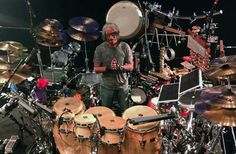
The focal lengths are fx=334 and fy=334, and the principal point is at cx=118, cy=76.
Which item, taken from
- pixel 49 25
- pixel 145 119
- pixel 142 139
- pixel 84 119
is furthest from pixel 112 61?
pixel 49 25

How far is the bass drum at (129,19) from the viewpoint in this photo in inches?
306

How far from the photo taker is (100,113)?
5.79 metres

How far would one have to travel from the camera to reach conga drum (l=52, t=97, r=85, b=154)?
5.69 metres

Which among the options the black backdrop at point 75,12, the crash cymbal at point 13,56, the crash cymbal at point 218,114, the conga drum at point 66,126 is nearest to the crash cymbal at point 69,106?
the conga drum at point 66,126

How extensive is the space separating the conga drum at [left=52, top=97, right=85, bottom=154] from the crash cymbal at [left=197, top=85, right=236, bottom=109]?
2.45 m

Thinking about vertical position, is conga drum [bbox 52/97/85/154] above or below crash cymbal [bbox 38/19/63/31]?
below

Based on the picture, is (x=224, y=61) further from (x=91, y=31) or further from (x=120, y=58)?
(x=91, y=31)

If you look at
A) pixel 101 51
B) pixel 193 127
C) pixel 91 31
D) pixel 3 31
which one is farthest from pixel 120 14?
pixel 3 31

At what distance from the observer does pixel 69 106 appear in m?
6.02

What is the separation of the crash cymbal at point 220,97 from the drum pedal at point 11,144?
3.98 metres

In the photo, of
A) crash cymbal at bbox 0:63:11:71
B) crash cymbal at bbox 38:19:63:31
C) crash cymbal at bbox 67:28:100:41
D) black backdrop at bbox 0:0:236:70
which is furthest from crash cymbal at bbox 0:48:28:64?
black backdrop at bbox 0:0:236:70

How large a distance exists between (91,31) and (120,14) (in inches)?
35.7

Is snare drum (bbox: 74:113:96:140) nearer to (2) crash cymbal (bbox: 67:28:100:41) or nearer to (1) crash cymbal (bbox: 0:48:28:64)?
(1) crash cymbal (bbox: 0:48:28:64)

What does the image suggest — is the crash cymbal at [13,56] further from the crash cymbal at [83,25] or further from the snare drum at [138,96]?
the snare drum at [138,96]
